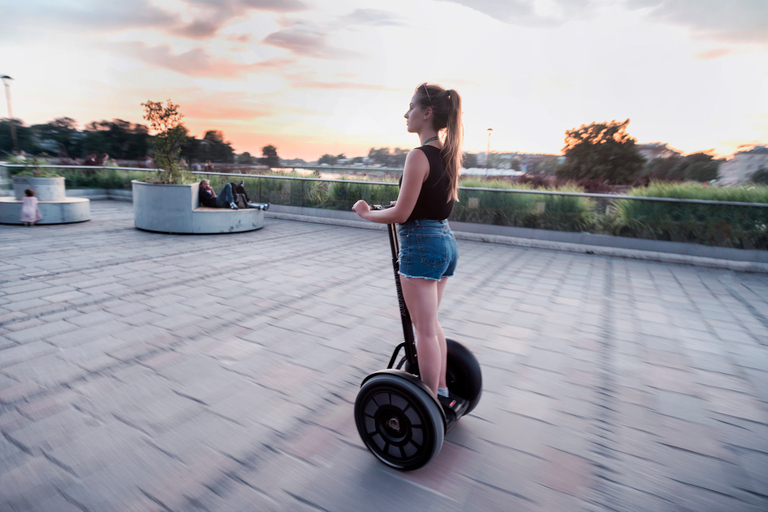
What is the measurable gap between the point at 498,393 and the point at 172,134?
30.5ft

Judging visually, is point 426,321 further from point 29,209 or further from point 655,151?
point 655,151

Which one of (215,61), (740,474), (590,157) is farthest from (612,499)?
(590,157)

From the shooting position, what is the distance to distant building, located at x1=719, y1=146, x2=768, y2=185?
18.0m

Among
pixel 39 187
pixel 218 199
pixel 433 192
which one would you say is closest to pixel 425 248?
pixel 433 192

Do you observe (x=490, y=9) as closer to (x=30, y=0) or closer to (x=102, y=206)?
(x=102, y=206)

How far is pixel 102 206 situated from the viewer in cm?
1380

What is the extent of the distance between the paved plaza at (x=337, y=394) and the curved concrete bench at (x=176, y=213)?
10.2 ft

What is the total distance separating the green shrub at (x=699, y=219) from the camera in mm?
7781

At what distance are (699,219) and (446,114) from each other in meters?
8.82

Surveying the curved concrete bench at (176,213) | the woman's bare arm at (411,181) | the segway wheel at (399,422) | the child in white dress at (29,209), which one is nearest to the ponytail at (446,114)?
the woman's bare arm at (411,181)

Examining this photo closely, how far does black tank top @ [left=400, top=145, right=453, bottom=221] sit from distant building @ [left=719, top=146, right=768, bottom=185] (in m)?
21.4

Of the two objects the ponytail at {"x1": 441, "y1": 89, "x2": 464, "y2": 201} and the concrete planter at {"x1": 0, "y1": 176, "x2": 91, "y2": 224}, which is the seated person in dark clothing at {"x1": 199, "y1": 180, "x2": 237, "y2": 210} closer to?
the concrete planter at {"x1": 0, "y1": 176, "x2": 91, "y2": 224}

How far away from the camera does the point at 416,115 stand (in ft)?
6.13

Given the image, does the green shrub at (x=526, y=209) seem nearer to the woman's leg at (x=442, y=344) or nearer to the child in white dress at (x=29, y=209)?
the woman's leg at (x=442, y=344)
